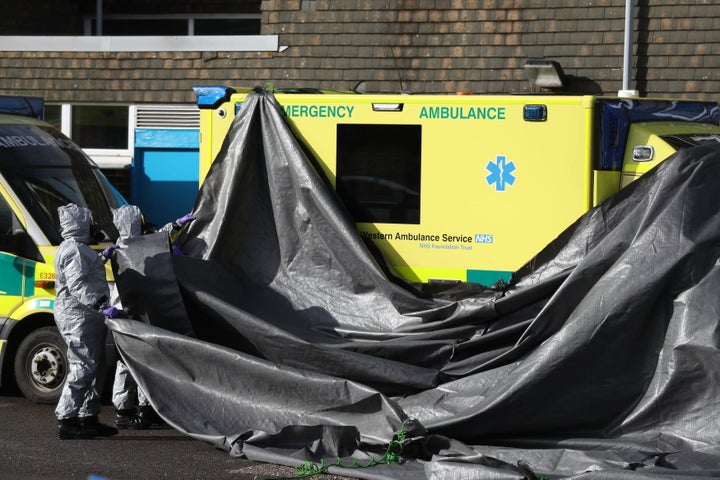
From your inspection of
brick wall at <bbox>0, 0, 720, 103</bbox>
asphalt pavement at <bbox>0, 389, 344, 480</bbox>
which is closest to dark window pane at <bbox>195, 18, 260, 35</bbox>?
brick wall at <bbox>0, 0, 720, 103</bbox>

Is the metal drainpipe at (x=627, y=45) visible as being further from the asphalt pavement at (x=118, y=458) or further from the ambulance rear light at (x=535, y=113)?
the asphalt pavement at (x=118, y=458)

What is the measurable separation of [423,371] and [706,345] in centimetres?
185

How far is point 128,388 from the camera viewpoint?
8.44 metres

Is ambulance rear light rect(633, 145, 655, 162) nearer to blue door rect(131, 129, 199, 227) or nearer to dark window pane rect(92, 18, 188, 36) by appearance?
blue door rect(131, 129, 199, 227)

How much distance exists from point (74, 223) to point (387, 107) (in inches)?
95.6

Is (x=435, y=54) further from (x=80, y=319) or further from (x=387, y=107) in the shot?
(x=80, y=319)

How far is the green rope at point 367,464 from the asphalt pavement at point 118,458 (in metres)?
0.05

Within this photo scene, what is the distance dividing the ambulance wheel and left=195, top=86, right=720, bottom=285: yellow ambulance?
8.05 ft

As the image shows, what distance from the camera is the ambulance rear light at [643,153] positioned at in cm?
780

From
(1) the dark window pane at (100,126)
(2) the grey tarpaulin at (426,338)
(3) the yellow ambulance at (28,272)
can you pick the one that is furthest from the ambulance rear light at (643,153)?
(1) the dark window pane at (100,126)

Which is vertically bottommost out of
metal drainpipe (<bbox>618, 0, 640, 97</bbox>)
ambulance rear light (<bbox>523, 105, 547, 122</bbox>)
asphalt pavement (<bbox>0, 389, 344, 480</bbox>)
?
asphalt pavement (<bbox>0, 389, 344, 480</bbox>)

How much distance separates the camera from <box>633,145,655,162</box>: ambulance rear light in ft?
25.6

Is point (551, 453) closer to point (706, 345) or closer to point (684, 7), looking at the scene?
point (706, 345)

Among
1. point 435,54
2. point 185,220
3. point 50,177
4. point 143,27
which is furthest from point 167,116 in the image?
point 185,220
